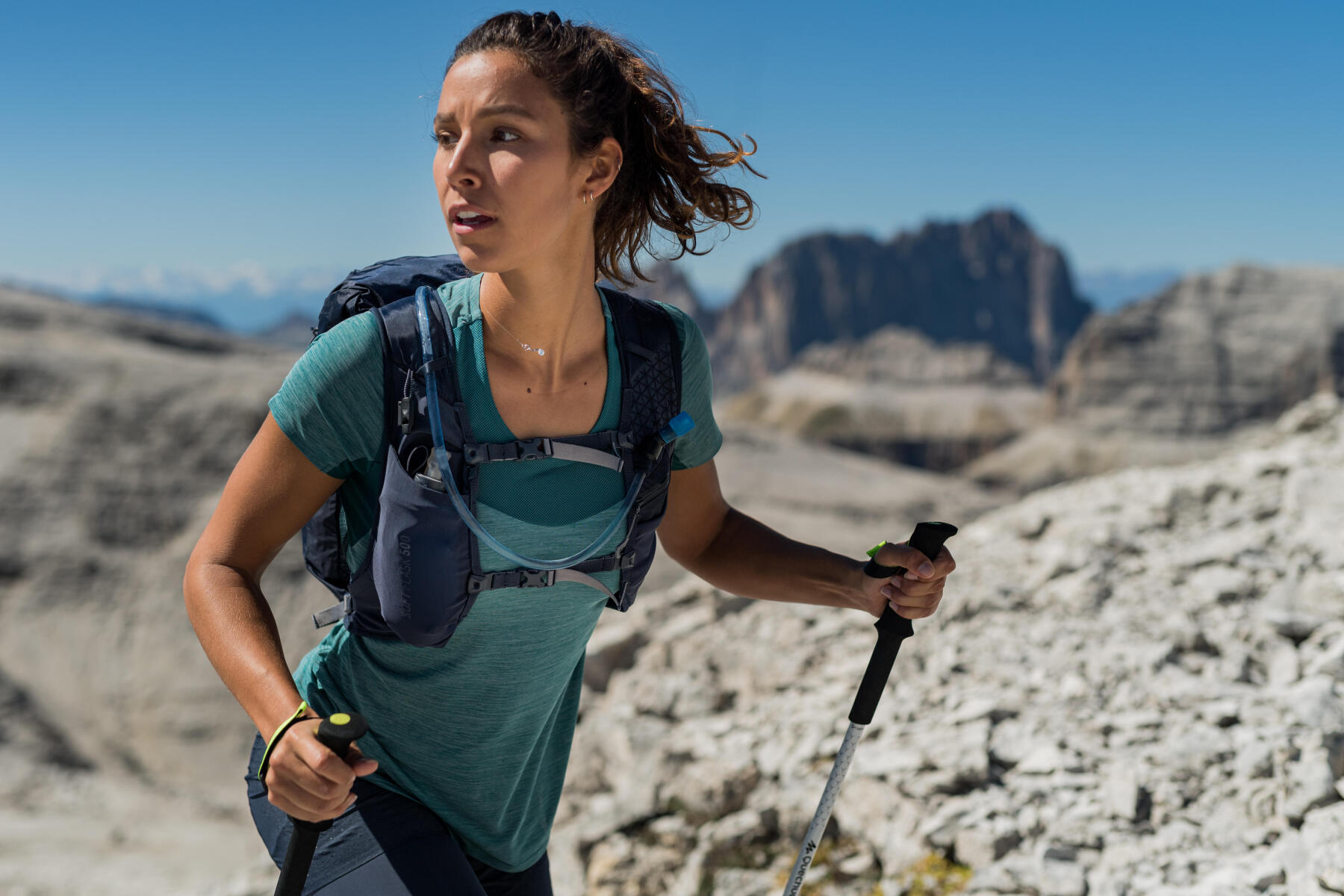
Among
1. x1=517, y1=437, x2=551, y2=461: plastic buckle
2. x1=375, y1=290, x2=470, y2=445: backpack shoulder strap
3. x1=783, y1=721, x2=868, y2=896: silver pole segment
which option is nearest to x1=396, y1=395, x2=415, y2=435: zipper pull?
x1=375, y1=290, x2=470, y2=445: backpack shoulder strap

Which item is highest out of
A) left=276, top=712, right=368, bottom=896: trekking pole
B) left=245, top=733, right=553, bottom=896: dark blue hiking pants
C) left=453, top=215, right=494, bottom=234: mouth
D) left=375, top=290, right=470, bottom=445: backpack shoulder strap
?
left=453, top=215, right=494, bottom=234: mouth

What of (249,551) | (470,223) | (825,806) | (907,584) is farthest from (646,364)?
(825,806)

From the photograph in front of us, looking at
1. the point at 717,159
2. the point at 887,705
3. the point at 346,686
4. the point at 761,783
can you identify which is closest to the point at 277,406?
the point at 346,686

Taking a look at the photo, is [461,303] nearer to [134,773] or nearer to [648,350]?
[648,350]

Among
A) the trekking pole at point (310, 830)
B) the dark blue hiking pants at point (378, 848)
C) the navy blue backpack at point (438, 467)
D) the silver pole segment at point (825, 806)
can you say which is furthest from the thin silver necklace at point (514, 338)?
the silver pole segment at point (825, 806)

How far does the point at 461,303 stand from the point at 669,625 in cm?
743

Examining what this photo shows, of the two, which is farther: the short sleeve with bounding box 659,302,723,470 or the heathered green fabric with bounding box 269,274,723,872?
the short sleeve with bounding box 659,302,723,470

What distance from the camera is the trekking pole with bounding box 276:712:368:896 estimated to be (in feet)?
5.43

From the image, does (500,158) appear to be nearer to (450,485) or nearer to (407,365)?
(407,365)

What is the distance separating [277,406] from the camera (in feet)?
6.28

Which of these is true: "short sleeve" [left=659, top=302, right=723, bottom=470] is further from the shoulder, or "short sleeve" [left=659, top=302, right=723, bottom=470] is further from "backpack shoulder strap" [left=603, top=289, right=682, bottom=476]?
the shoulder

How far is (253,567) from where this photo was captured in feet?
6.49

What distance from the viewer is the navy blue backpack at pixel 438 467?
196 centimetres

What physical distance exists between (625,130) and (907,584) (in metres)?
1.21
